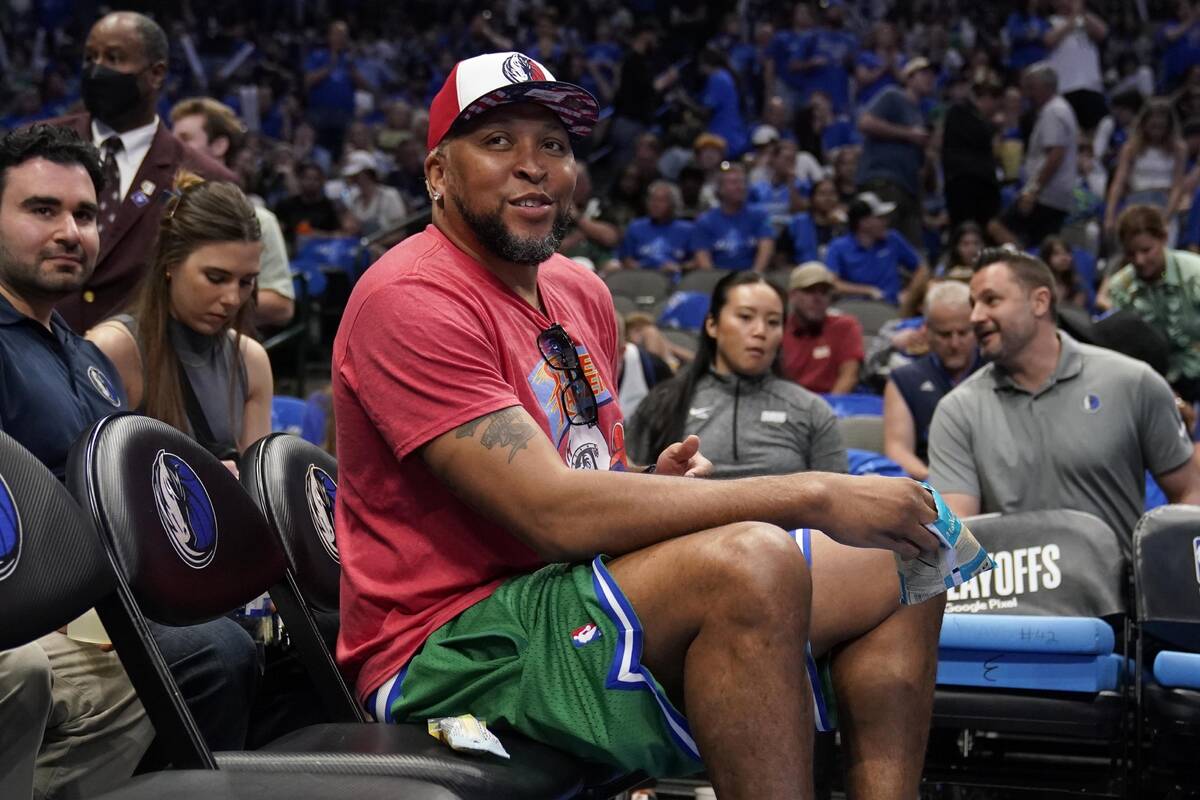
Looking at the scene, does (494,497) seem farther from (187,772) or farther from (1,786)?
(1,786)

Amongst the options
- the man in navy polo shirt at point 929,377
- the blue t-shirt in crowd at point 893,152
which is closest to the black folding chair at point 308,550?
the man in navy polo shirt at point 929,377

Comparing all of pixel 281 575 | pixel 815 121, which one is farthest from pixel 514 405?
pixel 815 121

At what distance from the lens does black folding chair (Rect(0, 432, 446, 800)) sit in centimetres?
178

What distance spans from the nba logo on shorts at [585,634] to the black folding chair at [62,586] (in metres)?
0.30

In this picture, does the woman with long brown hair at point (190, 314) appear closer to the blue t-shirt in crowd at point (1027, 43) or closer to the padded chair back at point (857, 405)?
the padded chair back at point (857, 405)

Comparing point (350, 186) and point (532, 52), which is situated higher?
point (532, 52)

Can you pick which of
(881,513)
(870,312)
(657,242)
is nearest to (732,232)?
(657,242)

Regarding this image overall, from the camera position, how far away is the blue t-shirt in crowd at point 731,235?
977 centimetres

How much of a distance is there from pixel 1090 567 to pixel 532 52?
12.8 m

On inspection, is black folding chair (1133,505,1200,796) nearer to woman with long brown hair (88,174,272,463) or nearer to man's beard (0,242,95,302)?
woman with long brown hair (88,174,272,463)

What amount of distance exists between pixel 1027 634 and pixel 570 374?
153 cm

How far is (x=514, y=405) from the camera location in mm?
2088

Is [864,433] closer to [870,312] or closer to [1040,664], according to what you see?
[870,312]

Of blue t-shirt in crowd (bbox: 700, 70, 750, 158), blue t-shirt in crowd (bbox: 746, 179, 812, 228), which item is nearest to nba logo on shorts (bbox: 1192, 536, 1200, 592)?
blue t-shirt in crowd (bbox: 746, 179, 812, 228)
